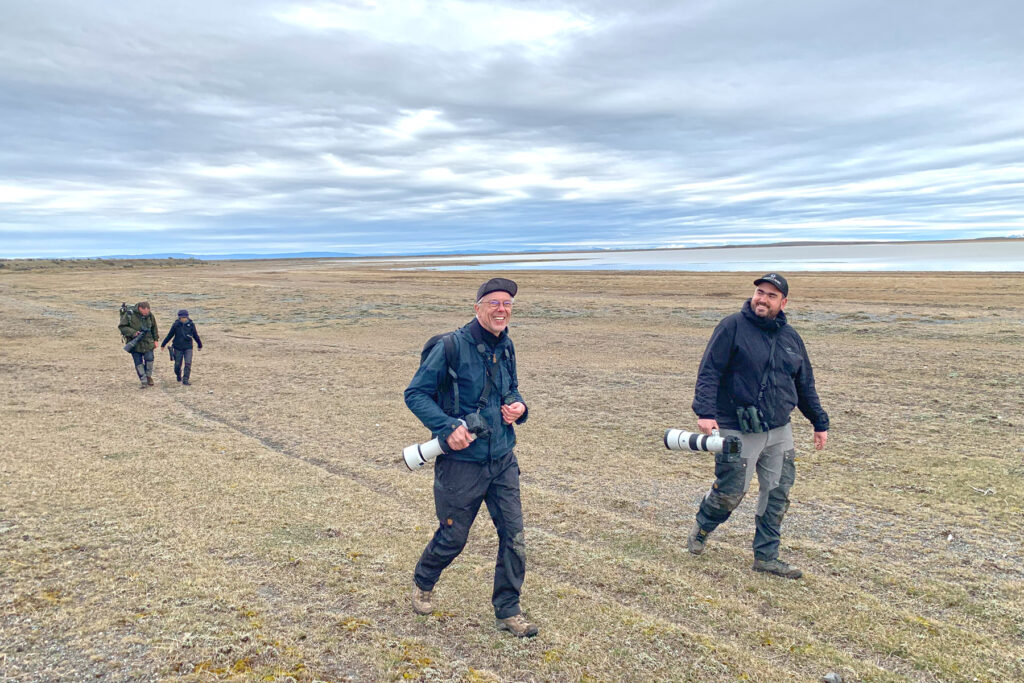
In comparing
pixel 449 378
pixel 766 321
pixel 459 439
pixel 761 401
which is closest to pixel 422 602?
pixel 459 439

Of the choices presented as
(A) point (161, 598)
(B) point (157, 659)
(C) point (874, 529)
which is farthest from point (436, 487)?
(C) point (874, 529)

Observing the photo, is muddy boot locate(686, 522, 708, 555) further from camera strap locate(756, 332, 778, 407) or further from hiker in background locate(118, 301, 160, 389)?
hiker in background locate(118, 301, 160, 389)

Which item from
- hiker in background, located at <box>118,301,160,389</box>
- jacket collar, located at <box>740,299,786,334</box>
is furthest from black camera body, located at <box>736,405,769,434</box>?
hiker in background, located at <box>118,301,160,389</box>

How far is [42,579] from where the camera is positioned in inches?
→ 207

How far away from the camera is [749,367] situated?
5.42m

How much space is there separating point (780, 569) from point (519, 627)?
259 cm

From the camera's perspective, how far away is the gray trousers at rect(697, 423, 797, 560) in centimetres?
556

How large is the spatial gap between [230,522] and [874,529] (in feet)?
22.7

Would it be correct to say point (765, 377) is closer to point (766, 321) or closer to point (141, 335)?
point (766, 321)

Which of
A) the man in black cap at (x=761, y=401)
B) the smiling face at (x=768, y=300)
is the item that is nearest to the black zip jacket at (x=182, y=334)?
the man in black cap at (x=761, y=401)

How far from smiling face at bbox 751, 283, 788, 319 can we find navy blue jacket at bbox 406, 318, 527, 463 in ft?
7.44

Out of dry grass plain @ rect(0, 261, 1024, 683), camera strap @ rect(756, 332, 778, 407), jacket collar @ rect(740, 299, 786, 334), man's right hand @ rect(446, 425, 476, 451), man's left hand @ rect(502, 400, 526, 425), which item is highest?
jacket collar @ rect(740, 299, 786, 334)

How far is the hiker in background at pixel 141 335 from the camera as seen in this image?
1438cm

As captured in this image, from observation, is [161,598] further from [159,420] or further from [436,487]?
[159,420]
